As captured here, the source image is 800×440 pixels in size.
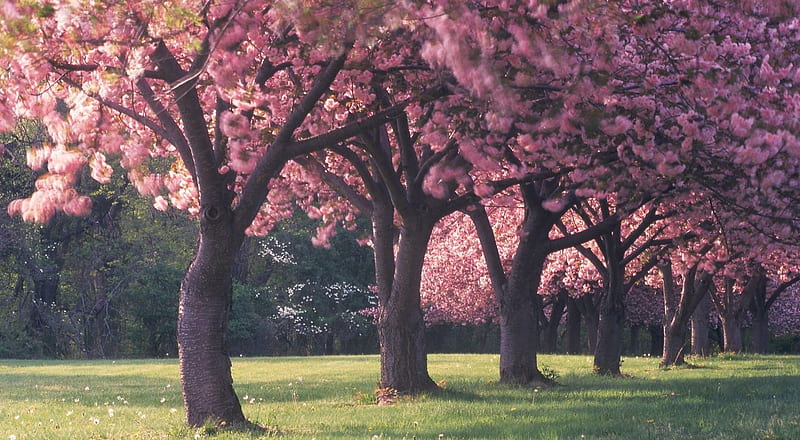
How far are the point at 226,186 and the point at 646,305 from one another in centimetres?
4409

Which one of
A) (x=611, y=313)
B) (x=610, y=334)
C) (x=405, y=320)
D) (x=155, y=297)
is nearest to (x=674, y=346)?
(x=610, y=334)

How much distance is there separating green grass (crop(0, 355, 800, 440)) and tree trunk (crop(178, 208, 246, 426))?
1.51ft

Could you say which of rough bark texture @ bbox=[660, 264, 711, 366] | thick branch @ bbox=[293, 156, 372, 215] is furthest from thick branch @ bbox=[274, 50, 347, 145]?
rough bark texture @ bbox=[660, 264, 711, 366]

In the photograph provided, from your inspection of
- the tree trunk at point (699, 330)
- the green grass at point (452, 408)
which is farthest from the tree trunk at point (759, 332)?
the green grass at point (452, 408)

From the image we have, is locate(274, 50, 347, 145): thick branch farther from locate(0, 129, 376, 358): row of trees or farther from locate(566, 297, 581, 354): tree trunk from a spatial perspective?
locate(566, 297, 581, 354): tree trunk

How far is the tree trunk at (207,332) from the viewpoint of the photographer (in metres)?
12.0

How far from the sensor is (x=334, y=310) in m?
64.6

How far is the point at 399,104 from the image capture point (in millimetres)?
12234

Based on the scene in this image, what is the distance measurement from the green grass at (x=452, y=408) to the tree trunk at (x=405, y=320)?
0.54m

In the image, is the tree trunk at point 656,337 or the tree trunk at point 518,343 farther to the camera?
the tree trunk at point 656,337

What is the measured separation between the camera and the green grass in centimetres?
1163

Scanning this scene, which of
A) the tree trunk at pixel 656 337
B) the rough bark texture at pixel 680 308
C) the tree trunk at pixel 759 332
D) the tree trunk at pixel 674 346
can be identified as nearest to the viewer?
the rough bark texture at pixel 680 308

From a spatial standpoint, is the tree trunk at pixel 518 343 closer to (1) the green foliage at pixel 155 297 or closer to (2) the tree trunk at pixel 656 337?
(1) the green foliage at pixel 155 297

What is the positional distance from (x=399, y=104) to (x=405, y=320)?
20.0 ft
